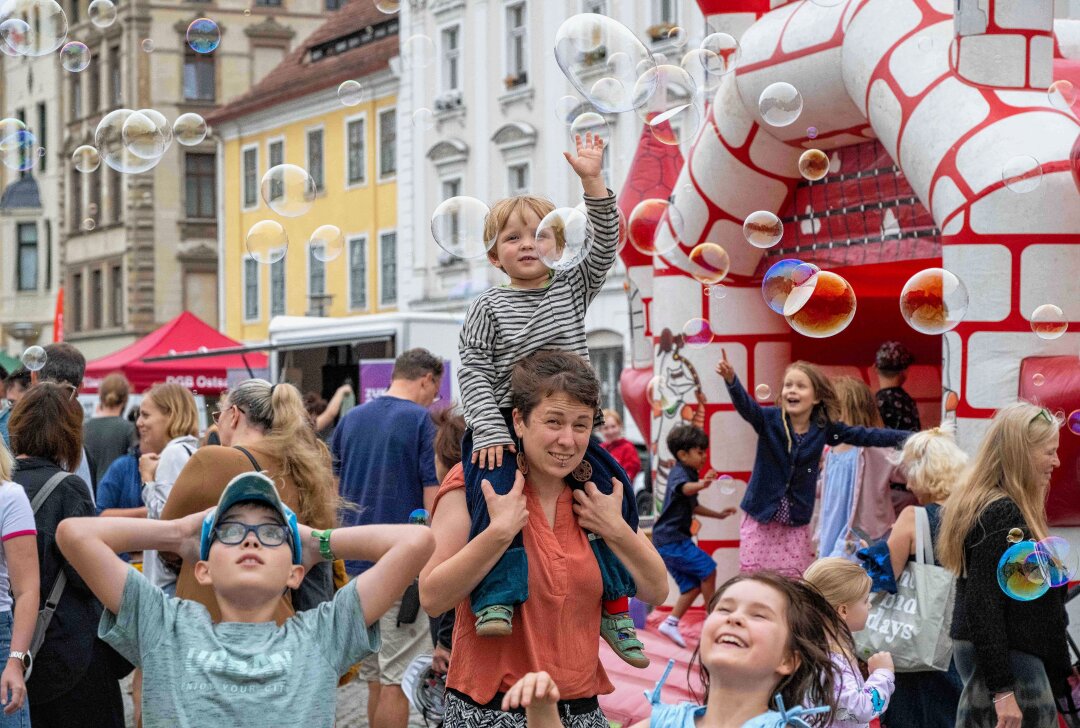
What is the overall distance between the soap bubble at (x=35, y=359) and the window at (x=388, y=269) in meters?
23.3

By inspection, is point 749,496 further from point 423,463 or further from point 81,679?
point 81,679

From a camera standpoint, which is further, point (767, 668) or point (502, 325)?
point (502, 325)

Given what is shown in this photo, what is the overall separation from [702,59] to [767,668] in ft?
16.4

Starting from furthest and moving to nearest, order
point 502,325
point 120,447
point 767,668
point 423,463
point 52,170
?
1. point 52,170
2. point 120,447
3. point 423,463
4. point 502,325
5. point 767,668

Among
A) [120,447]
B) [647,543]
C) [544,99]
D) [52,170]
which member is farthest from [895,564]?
[52,170]

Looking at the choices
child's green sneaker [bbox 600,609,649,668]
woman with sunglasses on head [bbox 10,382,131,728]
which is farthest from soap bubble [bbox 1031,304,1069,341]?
woman with sunglasses on head [bbox 10,382,131,728]

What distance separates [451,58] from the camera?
89.5 ft

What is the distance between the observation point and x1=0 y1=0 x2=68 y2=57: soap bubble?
300 inches

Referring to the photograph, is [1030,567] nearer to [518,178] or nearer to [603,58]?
[603,58]

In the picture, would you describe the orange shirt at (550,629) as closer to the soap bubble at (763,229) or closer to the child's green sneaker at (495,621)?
the child's green sneaker at (495,621)

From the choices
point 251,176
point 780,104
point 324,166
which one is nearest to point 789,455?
point 780,104

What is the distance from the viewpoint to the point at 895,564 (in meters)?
5.17

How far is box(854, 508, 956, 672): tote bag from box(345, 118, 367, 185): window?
26643mm

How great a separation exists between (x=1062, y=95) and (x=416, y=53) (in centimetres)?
1807
